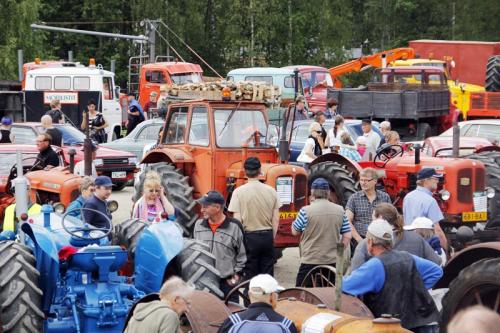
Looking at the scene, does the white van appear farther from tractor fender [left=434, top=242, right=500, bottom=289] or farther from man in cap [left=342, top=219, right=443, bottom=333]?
man in cap [left=342, top=219, right=443, bottom=333]

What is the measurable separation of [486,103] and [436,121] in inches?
79.3

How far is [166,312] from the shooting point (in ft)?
24.3

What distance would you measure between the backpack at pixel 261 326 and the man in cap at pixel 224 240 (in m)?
3.61

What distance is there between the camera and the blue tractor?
930cm

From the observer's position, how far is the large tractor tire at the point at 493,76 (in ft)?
105

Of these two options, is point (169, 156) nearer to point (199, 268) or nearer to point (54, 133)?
point (199, 268)

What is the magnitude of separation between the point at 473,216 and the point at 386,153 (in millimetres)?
2328

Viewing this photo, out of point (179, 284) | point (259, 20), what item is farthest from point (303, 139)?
point (259, 20)

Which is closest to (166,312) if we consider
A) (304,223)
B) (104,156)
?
(304,223)

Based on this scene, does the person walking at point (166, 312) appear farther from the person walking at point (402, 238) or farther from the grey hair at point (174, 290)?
the person walking at point (402, 238)

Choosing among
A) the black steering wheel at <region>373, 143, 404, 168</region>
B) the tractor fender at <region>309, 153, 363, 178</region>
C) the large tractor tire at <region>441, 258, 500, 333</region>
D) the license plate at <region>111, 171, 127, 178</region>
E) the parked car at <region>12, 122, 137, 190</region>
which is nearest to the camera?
the large tractor tire at <region>441, 258, 500, 333</region>

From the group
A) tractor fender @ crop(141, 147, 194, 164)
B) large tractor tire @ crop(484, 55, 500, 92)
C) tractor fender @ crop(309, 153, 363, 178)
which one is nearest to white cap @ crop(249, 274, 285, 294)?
tractor fender @ crop(141, 147, 194, 164)

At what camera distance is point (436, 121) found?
2961 cm

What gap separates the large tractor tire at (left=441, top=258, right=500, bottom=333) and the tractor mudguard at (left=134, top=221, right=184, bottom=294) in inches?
90.7
